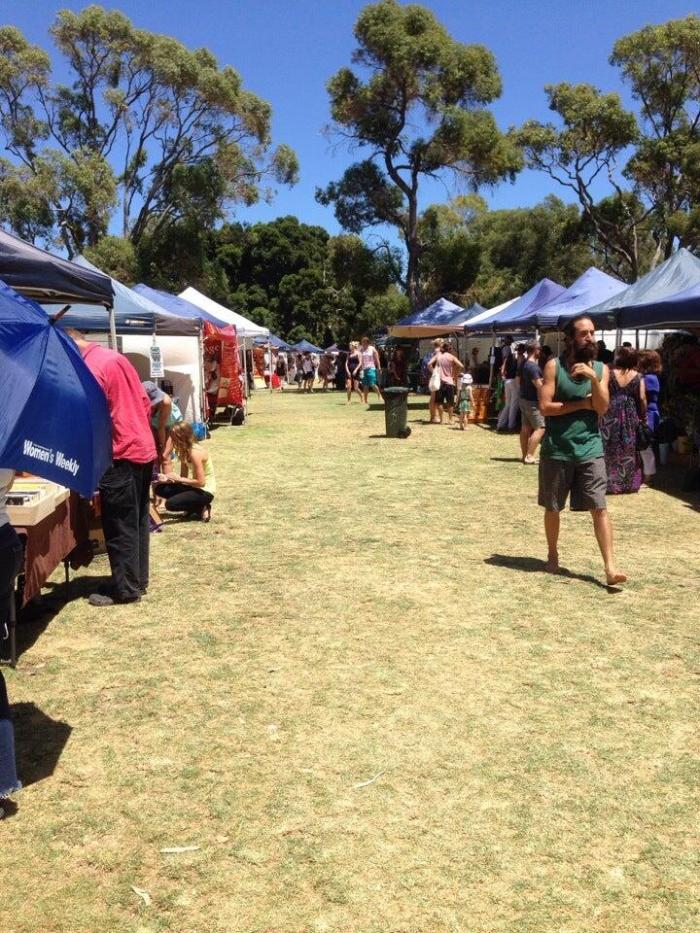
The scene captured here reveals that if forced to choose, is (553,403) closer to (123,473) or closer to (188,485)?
(123,473)

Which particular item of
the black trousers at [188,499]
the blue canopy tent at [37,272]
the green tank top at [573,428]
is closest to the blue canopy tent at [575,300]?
the black trousers at [188,499]

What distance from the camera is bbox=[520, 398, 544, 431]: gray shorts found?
12.0 meters

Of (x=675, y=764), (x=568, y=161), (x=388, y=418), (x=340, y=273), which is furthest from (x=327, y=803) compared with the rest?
(x=340, y=273)

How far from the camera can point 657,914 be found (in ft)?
8.36

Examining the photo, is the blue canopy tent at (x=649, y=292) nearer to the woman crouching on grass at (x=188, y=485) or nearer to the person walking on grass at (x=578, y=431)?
the person walking on grass at (x=578, y=431)

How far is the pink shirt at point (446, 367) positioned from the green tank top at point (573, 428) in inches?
440

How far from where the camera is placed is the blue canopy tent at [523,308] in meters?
17.2

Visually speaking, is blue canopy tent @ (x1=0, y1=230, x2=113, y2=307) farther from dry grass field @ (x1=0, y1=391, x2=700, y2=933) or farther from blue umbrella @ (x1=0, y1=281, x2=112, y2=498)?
blue umbrella @ (x1=0, y1=281, x2=112, y2=498)

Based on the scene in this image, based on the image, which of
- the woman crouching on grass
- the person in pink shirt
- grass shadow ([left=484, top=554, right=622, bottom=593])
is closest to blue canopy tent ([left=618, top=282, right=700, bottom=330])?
grass shadow ([left=484, top=554, right=622, bottom=593])

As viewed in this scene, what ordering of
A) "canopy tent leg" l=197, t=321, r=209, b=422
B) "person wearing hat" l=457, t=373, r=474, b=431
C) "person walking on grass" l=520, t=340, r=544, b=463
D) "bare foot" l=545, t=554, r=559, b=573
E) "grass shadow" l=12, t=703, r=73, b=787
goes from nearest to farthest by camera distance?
"grass shadow" l=12, t=703, r=73, b=787
"bare foot" l=545, t=554, r=559, b=573
"person walking on grass" l=520, t=340, r=544, b=463
"canopy tent leg" l=197, t=321, r=209, b=422
"person wearing hat" l=457, t=373, r=474, b=431

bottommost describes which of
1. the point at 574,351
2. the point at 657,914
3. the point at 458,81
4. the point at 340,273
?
the point at 657,914

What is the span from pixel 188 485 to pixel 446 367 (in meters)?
9.93

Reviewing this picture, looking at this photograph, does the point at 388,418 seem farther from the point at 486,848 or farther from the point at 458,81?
the point at 458,81

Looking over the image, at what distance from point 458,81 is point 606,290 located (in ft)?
53.0
